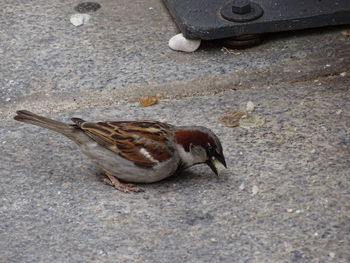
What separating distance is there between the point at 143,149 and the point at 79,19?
179cm

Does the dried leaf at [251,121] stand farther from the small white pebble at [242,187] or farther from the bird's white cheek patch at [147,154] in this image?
the bird's white cheek patch at [147,154]

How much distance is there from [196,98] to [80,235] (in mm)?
1337

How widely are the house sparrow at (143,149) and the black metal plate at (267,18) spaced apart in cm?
110

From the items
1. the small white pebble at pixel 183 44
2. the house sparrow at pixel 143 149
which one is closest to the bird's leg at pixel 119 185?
the house sparrow at pixel 143 149

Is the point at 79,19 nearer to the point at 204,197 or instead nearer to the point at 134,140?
the point at 134,140

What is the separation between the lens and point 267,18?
4.79 metres

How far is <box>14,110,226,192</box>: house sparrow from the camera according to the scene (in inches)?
147

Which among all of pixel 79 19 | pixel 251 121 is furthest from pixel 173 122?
pixel 79 19

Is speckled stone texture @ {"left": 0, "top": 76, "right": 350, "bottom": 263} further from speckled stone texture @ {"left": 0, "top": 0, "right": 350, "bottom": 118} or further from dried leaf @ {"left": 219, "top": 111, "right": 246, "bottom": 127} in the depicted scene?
speckled stone texture @ {"left": 0, "top": 0, "right": 350, "bottom": 118}

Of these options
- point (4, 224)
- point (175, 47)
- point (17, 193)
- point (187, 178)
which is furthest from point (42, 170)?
point (175, 47)

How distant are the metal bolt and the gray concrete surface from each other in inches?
9.9

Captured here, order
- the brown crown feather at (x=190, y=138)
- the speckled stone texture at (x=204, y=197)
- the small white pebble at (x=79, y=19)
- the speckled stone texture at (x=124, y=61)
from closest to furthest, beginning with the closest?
the speckled stone texture at (x=204, y=197)
the brown crown feather at (x=190, y=138)
the speckled stone texture at (x=124, y=61)
the small white pebble at (x=79, y=19)

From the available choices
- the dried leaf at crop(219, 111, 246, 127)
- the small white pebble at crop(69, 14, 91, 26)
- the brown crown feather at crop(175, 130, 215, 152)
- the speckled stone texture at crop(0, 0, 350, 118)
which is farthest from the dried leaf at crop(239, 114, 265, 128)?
the small white pebble at crop(69, 14, 91, 26)

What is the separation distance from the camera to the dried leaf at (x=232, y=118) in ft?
13.8
